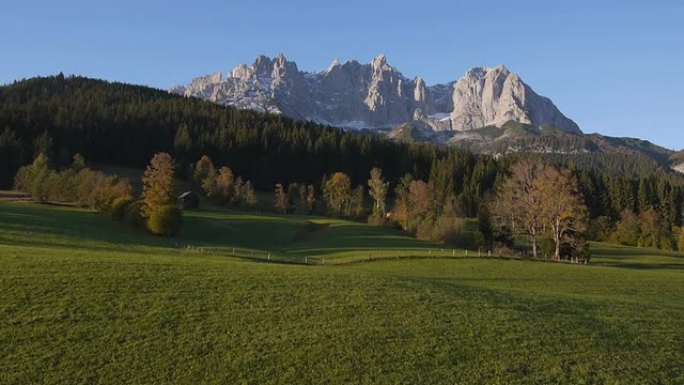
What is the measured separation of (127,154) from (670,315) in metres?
157

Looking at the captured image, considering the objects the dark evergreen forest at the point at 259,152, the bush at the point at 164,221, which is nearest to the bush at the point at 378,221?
the dark evergreen forest at the point at 259,152

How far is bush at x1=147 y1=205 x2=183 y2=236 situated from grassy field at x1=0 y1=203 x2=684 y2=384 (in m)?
36.6

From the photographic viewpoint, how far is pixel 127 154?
16325 centimetres

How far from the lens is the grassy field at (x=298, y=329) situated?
1792 cm

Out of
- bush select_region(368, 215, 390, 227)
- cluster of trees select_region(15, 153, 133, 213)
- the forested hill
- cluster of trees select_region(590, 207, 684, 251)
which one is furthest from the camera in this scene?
the forested hill

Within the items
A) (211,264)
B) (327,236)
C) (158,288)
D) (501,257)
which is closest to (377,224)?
(327,236)

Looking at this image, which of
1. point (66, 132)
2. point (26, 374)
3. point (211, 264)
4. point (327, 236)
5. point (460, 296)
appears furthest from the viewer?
point (66, 132)

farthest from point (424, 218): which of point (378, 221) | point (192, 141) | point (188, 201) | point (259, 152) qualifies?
point (192, 141)

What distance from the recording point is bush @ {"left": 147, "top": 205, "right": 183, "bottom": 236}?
70625mm

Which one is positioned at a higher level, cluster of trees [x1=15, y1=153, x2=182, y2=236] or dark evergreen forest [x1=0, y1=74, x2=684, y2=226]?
dark evergreen forest [x1=0, y1=74, x2=684, y2=226]

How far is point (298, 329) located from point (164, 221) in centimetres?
5339

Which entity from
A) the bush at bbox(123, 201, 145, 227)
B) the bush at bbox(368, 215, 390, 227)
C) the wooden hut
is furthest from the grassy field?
the wooden hut

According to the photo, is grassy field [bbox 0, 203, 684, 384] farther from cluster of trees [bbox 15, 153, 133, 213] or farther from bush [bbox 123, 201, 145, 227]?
cluster of trees [bbox 15, 153, 133, 213]

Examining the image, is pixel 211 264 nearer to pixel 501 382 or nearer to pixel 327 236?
pixel 501 382
